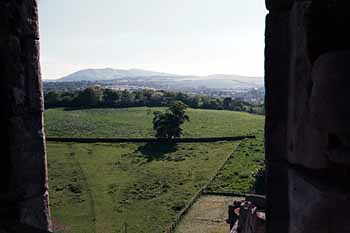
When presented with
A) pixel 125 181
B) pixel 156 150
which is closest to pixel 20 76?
pixel 125 181

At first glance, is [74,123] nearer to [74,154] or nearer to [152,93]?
[74,154]

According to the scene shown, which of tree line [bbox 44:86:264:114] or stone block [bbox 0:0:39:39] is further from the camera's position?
tree line [bbox 44:86:264:114]

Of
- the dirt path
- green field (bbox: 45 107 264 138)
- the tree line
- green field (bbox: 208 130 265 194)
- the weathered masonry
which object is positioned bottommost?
the dirt path

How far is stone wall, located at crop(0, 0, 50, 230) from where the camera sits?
3719 millimetres

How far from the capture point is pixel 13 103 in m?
3.75

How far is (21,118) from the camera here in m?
3.81

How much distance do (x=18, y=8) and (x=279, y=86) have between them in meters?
2.35

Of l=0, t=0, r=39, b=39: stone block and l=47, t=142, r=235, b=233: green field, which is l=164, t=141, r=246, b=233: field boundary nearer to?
l=47, t=142, r=235, b=233: green field

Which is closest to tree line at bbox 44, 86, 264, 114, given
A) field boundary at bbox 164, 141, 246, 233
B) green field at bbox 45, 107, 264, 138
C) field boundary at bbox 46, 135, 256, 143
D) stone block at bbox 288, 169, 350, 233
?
green field at bbox 45, 107, 264, 138

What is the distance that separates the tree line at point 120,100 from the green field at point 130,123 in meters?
2.26

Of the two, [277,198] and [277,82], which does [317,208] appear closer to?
[277,198]

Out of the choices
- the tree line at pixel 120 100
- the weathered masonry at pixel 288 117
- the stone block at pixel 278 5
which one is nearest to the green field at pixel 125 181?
the tree line at pixel 120 100

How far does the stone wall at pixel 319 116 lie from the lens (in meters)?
1.94

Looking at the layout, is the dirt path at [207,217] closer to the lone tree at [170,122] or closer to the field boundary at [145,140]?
the lone tree at [170,122]
